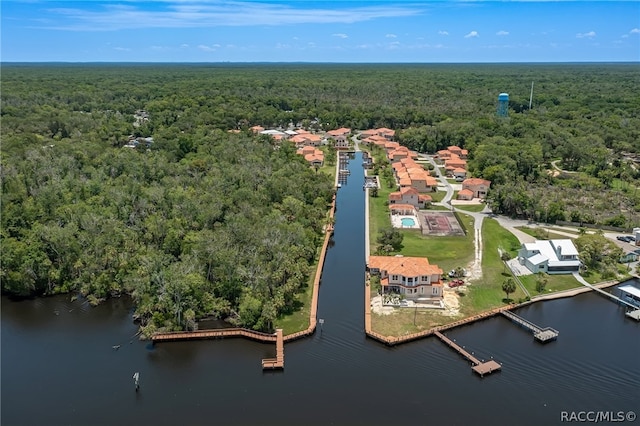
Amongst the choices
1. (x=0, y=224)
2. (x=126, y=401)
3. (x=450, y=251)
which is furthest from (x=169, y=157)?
(x=126, y=401)

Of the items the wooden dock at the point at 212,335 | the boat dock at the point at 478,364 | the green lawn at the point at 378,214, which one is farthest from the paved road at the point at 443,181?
the wooden dock at the point at 212,335

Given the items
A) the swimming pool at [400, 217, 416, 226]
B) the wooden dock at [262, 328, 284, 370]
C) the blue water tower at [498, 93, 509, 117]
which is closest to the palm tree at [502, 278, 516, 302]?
the swimming pool at [400, 217, 416, 226]

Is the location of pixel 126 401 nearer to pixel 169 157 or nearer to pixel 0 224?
pixel 0 224

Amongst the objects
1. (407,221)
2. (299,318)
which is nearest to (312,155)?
(407,221)

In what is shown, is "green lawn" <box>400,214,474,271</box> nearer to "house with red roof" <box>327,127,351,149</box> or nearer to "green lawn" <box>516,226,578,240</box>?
"green lawn" <box>516,226,578,240</box>

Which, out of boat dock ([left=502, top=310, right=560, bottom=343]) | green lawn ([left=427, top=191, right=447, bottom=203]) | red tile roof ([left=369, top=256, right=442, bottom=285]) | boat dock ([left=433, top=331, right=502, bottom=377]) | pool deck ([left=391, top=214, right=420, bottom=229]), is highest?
red tile roof ([left=369, top=256, right=442, bottom=285])
